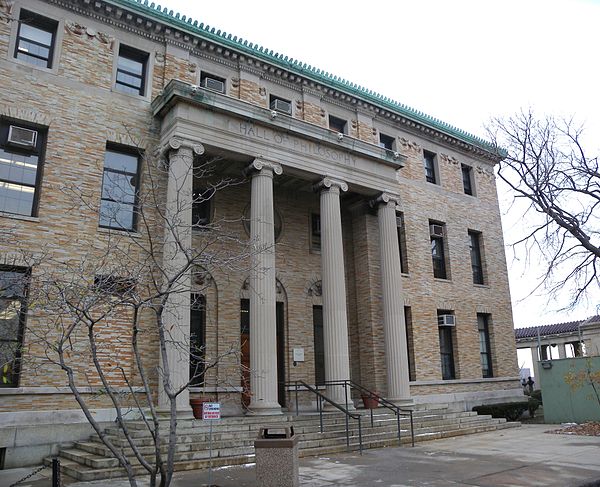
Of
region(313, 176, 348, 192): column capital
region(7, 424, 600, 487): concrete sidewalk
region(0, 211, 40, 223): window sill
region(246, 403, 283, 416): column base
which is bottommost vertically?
region(7, 424, 600, 487): concrete sidewalk

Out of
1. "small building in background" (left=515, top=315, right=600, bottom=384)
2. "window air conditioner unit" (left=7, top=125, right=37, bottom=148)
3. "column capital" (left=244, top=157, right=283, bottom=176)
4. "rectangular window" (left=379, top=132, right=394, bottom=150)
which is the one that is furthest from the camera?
"small building in background" (left=515, top=315, right=600, bottom=384)

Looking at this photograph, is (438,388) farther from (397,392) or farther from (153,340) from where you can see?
(153,340)

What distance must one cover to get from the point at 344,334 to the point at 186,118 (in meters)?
8.23

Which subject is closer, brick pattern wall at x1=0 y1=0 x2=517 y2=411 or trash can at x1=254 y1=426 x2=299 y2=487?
trash can at x1=254 y1=426 x2=299 y2=487

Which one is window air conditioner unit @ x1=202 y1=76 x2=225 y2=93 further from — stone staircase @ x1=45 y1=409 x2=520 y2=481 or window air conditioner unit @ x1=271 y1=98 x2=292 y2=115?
stone staircase @ x1=45 y1=409 x2=520 y2=481

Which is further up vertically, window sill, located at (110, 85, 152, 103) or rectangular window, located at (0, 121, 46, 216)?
window sill, located at (110, 85, 152, 103)

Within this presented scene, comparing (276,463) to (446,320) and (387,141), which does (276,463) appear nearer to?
(446,320)

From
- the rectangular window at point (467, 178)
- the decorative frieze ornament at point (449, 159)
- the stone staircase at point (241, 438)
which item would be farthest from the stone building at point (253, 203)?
the rectangular window at point (467, 178)

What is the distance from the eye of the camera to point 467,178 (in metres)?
27.6

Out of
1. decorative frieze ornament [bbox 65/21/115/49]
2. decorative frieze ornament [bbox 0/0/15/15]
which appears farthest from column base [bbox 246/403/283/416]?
decorative frieze ornament [bbox 0/0/15/15]

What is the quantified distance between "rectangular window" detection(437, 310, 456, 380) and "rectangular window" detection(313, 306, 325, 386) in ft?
20.6

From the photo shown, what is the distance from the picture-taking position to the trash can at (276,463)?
8602 mm

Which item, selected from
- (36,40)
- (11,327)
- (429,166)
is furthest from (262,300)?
(429,166)

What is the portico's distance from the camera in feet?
49.6
